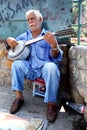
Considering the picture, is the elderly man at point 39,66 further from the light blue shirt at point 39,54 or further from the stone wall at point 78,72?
the stone wall at point 78,72

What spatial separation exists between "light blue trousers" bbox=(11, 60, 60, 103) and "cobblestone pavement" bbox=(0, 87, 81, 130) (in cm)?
25

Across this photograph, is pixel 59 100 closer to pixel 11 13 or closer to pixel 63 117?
pixel 63 117

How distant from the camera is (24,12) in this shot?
4301mm

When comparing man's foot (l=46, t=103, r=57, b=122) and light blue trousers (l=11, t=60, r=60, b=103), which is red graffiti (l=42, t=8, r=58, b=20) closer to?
light blue trousers (l=11, t=60, r=60, b=103)

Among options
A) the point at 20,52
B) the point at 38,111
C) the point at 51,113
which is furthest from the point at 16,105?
the point at 20,52

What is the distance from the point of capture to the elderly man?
3279mm

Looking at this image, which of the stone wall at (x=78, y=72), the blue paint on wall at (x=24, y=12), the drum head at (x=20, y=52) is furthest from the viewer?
the blue paint on wall at (x=24, y=12)

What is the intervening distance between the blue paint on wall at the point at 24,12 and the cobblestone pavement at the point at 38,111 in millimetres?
1081

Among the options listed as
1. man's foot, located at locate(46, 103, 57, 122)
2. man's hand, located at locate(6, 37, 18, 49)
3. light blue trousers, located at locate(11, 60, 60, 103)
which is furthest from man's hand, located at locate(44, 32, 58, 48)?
man's foot, located at locate(46, 103, 57, 122)

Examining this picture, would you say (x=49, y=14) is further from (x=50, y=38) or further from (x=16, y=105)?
(x=16, y=105)

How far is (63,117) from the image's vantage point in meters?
3.38

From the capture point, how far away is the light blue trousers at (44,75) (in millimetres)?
3277

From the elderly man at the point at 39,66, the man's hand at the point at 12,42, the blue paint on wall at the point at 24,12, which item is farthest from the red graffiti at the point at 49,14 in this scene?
the man's hand at the point at 12,42

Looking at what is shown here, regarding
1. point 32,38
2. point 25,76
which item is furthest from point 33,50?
point 25,76
